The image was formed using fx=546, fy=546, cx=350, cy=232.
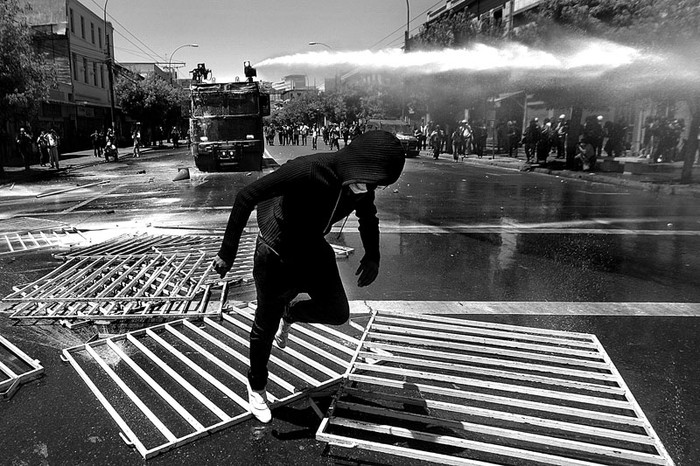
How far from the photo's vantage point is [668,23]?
45.2 ft

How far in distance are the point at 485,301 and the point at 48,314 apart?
4.24 metres

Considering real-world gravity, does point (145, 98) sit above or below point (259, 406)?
above

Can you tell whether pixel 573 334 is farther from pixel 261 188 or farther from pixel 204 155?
pixel 204 155

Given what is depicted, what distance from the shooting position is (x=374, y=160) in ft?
8.82

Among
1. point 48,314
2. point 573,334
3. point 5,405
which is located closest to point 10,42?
point 48,314

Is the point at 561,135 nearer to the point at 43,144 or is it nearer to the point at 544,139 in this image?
the point at 544,139

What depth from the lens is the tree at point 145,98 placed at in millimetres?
45562

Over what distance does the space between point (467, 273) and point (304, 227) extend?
13.3ft

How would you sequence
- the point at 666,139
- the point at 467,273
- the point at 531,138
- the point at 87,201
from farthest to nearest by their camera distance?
the point at 531,138 → the point at 666,139 → the point at 87,201 → the point at 467,273

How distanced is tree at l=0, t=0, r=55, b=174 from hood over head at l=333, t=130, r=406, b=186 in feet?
65.5

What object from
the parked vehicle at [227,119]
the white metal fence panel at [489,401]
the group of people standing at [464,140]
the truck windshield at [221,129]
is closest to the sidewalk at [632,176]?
the group of people standing at [464,140]

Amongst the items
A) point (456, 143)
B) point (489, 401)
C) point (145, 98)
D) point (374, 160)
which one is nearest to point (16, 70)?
point (456, 143)

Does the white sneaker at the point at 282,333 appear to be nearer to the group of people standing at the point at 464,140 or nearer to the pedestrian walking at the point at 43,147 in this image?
the pedestrian walking at the point at 43,147

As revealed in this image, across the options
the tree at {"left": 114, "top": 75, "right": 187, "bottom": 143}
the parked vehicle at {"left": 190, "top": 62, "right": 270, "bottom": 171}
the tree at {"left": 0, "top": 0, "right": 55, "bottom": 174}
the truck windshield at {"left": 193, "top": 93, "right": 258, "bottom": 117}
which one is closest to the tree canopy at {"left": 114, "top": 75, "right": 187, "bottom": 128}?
the tree at {"left": 114, "top": 75, "right": 187, "bottom": 143}
